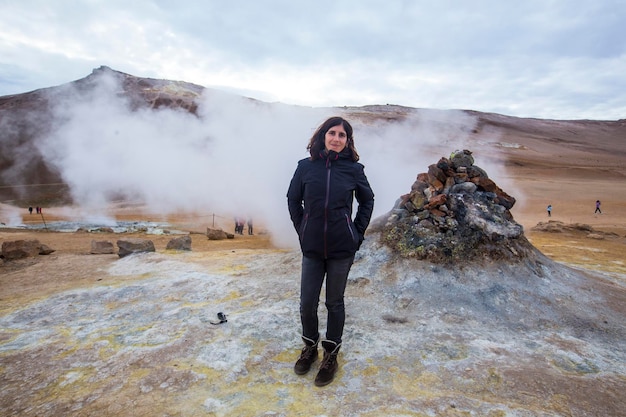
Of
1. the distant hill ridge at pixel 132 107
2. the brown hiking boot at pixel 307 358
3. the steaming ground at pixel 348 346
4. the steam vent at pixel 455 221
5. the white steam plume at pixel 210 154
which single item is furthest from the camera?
the distant hill ridge at pixel 132 107

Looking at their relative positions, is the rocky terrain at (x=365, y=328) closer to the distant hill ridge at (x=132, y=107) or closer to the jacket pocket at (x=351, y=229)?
the jacket pocket at (x=351, y=229)

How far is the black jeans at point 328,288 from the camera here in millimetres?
2352

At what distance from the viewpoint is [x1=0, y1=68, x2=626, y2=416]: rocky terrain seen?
228cm

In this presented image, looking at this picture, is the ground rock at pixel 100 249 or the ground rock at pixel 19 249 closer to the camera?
the ground rock at pixel 19 249

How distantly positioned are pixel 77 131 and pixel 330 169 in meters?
34.6

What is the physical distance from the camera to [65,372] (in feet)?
8.55

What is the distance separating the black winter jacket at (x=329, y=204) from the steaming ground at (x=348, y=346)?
893 mm

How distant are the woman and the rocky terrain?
36 centimetres

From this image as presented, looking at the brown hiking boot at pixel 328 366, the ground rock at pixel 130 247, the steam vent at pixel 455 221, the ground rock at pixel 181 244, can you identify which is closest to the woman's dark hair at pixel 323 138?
the brown hiking boot at pixel 328 366

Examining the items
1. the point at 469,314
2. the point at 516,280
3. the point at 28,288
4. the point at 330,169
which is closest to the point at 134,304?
the point at 28,288

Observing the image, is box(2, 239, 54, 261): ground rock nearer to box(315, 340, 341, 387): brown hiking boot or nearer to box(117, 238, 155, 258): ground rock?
box(117, 238, 155, 258): ground rock

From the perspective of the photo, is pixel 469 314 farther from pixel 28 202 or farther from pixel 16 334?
pixel 28 202

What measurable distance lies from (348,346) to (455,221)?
7.36 feet

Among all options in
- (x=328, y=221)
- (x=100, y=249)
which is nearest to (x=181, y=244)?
(x=100, y=249)
